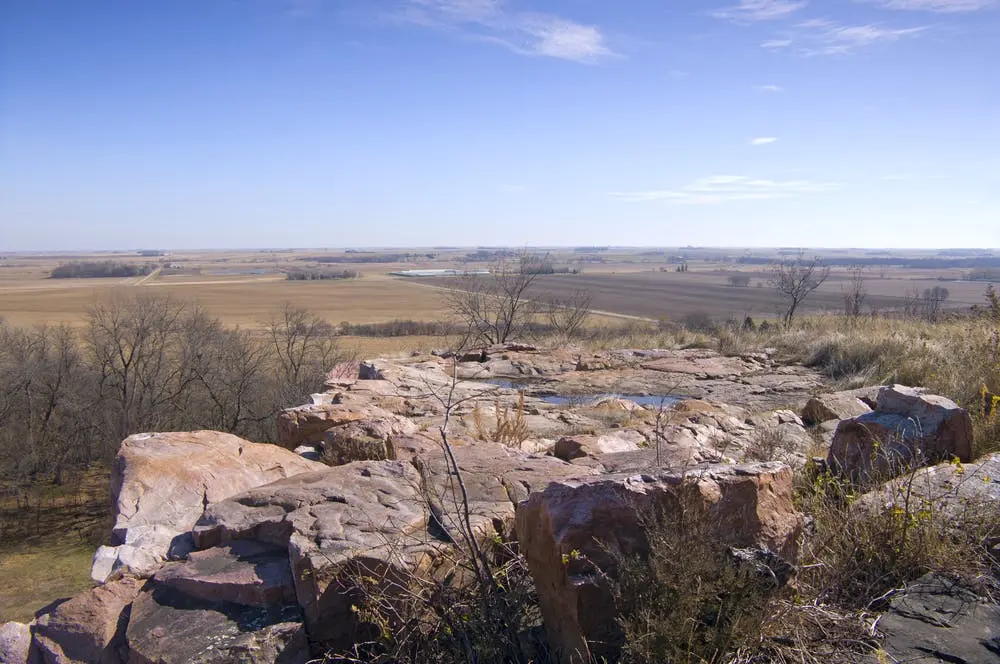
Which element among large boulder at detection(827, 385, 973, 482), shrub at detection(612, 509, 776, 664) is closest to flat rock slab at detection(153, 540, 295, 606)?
shrub at detection(612, 509, 776, 664)

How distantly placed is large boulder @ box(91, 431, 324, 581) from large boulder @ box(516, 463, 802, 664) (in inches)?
89.4

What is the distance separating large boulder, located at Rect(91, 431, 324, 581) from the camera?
371 centimetres

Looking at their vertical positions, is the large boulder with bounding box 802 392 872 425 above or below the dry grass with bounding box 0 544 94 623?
above

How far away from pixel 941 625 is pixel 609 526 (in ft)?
4.41

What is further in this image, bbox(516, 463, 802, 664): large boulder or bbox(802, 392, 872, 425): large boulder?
bbox(802, 392, 872, 425): large boulder

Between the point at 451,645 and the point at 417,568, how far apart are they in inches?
17.8

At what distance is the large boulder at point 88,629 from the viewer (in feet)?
9.86

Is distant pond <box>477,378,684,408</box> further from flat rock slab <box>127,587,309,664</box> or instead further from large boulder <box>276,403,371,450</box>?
flat rock slab <box>127,587,309,664</box>

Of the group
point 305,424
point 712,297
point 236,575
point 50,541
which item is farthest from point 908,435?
point 712,297

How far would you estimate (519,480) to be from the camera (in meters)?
4.15

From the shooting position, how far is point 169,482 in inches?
176

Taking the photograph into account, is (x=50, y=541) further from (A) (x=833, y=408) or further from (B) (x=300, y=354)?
(A) (x=833, y=408)

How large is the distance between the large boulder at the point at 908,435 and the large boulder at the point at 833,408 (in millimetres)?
3009

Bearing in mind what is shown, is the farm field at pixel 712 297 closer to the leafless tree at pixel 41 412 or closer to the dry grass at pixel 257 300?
the dry grass at pixel 257 300
